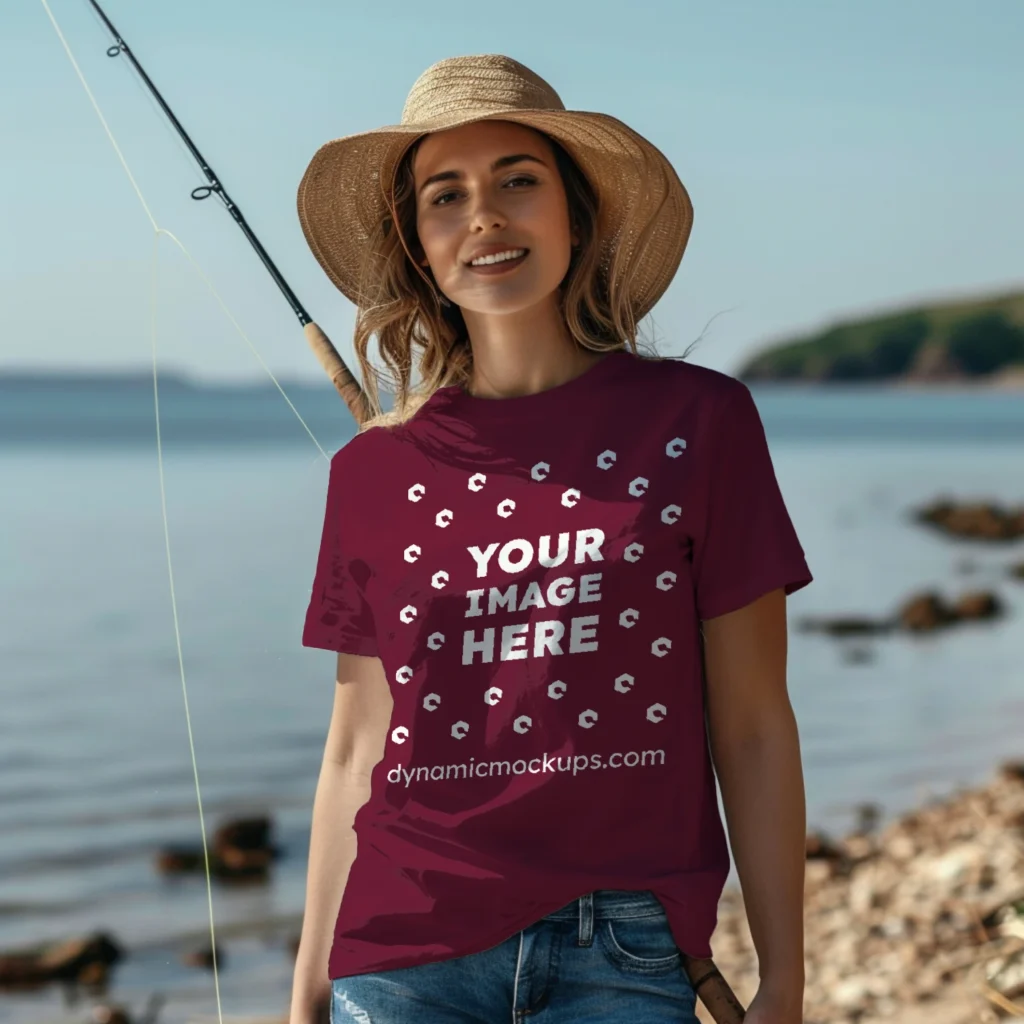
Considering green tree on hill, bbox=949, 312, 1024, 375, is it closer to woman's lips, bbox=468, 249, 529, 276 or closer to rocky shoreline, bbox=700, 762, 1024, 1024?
rocky shoreline, bbox=700, 762, 1024, 1024

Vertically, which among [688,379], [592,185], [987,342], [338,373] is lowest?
[688,379]

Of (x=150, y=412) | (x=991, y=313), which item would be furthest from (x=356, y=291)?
(x=991, y=313)

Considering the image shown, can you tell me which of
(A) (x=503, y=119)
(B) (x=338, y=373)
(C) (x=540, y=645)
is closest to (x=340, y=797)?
(C) (x=540, y=645)

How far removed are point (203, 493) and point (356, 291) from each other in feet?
60.5

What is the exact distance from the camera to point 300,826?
659cm

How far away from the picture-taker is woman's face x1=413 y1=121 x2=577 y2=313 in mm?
2191

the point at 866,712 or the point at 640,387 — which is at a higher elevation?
the point at 866,712

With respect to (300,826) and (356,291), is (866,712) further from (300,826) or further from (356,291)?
(356,291)

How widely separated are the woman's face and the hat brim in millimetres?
36

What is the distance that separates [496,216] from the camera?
7.14ft

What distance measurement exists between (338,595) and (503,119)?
661mm

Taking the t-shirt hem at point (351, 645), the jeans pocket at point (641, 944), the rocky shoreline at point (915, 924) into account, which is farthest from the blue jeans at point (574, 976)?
the rocky shoreline at point (915, 924)

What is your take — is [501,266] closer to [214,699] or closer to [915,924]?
[915,924]

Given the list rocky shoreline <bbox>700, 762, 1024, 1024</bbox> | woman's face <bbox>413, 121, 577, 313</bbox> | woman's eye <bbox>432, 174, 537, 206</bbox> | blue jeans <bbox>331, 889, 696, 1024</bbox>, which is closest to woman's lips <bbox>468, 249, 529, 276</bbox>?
woman's face <bbox>413, 121, 577, 313</bbox>
